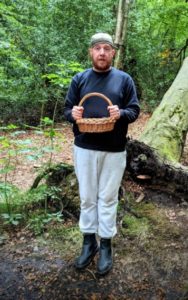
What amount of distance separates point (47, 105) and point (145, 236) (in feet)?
27.2

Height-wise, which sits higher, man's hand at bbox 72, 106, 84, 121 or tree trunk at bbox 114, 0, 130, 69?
tree trunk at bbox 114, 0, 130, 69

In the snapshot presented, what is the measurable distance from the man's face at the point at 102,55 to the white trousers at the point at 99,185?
0.76m

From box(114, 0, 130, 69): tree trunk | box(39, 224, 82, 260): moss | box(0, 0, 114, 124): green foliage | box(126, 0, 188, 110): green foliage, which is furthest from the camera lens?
box(126, 0, 188, 110): green foliage

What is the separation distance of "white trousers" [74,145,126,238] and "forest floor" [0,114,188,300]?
0.42m

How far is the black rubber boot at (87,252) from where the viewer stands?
3.22 metres

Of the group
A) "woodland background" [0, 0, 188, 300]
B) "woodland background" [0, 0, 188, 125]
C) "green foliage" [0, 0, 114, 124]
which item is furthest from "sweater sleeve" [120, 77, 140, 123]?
"green foliage" [0, 0, 114, 124]

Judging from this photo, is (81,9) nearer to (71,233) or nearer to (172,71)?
(172,71)

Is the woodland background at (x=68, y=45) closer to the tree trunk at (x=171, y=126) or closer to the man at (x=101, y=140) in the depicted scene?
the tree trunk at (x=171, y=126)

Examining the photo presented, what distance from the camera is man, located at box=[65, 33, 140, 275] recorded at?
114 inches

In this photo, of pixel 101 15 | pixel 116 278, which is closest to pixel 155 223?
pixel 116 278

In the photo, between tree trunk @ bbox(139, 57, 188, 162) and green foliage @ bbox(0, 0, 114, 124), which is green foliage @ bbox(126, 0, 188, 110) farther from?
tree trunk @ bbox(139, 57, 188, 162)

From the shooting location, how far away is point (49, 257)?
3396mm

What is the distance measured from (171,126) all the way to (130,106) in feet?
9.26

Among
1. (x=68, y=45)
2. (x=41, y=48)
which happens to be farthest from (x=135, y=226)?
(x=68, y=45)
